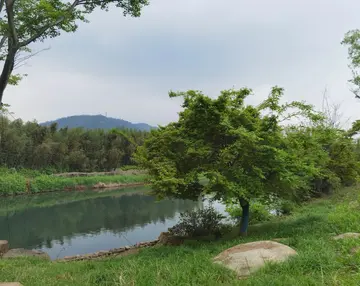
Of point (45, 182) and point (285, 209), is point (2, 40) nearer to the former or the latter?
point (285, 209)

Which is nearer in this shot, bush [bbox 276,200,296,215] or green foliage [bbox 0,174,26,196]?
bush [bbox 276,200,296,215]

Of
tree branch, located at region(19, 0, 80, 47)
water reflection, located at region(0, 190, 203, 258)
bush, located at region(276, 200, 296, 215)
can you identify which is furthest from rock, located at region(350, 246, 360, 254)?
bush, located at region(276, 200, 296, 215)

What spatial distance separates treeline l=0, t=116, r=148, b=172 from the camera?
3080 cm

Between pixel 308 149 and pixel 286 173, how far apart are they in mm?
1326

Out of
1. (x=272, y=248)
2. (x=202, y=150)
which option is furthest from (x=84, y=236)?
(x=272, y=248)

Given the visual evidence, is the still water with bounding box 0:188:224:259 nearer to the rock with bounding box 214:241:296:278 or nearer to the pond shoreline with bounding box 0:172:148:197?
the pond shoreline with bounding box 0:172:148:197

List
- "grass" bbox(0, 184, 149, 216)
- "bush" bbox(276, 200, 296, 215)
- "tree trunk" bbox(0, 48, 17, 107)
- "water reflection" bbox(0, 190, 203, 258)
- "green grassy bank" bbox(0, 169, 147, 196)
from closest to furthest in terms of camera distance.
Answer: "tree trunk" bbox(0, 48, 17, 107) → "bush" bbox(276, 200, 296, 215) → "water reflection" bbox(0, 190, 203, 258) → "grass" bbox(0, 184, 149, 216) → "green grassy bank" bbox(0, 169, 147, 196)

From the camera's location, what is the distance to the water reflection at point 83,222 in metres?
12.8

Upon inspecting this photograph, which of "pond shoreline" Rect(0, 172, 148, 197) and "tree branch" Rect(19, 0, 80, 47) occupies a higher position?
"tree branch" Rect(19, 0, 80, 47)

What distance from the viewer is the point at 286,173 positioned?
6770mm

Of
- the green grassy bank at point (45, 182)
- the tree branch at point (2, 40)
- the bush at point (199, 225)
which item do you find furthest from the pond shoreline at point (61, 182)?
the tree branch at point (2, 40)

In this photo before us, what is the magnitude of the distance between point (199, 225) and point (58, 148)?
1129 inches

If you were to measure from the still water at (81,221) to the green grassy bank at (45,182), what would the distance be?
1306mm

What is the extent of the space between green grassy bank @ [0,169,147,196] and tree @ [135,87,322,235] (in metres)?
16.7
